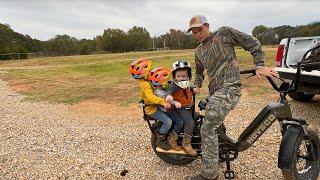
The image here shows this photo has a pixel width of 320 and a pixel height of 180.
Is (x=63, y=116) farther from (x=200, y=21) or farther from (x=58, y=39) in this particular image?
(x=58, y=39)

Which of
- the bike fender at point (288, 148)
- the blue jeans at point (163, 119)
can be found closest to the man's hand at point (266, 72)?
the bike fender at point (288, 148)

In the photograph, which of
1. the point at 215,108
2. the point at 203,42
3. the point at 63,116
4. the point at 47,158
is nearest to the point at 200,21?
the point at 203,42

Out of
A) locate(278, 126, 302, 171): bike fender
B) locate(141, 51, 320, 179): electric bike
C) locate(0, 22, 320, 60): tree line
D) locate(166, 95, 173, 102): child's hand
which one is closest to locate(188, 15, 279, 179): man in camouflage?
locate(141, 51, 320, 179): electric bike

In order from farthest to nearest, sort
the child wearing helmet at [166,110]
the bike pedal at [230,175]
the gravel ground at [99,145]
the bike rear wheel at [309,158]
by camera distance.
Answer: the gravel ground at [99,145]
the child wearing helmet at [166,110]
the bike pedal at [230,175]
the bike rear wheel at [309,158]

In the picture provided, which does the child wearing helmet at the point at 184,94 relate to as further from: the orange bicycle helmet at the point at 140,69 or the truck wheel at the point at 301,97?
the truck wheel at the point at 301,97

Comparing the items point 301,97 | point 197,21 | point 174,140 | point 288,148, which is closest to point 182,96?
point 174,140

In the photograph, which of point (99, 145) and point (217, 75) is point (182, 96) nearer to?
point (217, 75)

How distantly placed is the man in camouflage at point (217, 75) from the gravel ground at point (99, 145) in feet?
2.66

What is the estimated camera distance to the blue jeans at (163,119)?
421cm

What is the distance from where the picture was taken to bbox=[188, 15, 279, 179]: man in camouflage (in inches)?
140

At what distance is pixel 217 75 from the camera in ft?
12.0

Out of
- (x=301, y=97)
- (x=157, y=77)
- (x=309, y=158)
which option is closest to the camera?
(x=309, y=158)

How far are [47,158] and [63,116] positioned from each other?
3.02 m

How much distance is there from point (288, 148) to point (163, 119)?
1.53 meters
